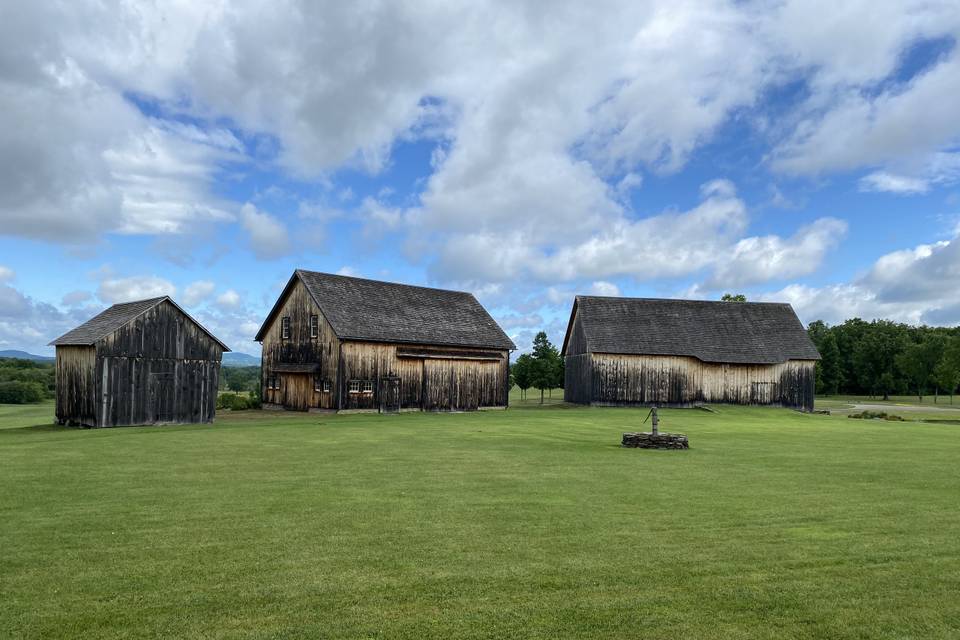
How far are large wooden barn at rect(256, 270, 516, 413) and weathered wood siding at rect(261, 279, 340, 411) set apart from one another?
0.06 m

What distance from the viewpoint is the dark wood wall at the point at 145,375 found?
2928 centimetres

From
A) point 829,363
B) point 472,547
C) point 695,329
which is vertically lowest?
point 472,547

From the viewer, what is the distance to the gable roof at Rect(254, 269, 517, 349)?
40.8m

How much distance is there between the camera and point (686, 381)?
174 feet

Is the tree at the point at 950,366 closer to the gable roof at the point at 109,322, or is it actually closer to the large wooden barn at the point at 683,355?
the large wooden barn at the point at 683,355

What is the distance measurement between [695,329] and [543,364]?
12.8 metres

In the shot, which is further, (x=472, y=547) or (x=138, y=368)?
(x=138, y=368)

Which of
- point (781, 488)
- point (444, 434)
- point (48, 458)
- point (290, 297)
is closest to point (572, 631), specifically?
point (781, 488)

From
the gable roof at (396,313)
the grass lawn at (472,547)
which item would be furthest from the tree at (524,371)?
the grass lawn at (472,547)

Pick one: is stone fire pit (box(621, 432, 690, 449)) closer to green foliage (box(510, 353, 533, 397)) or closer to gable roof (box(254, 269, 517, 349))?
gable roof (box(254, 269, 517, 349))

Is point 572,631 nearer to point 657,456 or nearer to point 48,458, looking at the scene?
point 657,456

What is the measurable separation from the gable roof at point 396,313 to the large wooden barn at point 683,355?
946cm

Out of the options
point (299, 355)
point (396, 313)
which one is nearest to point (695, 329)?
point (396, 313)

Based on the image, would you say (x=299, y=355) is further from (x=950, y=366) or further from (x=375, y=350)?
(x=950, y=366)
